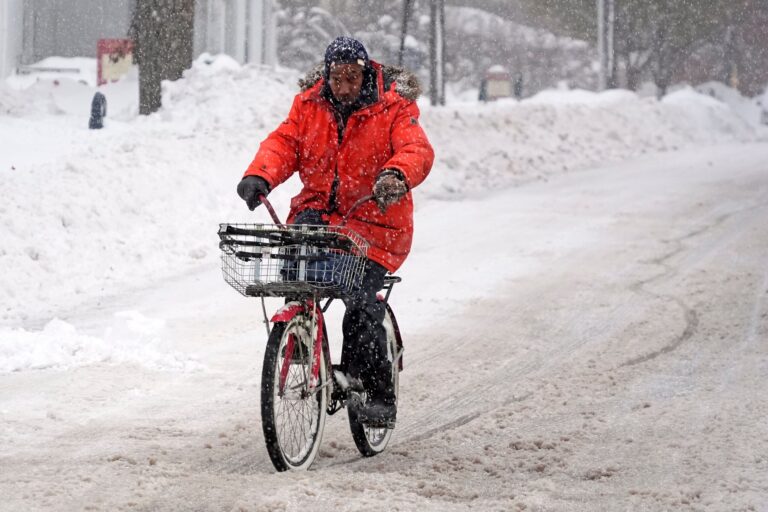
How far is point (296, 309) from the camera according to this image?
16.6 ft

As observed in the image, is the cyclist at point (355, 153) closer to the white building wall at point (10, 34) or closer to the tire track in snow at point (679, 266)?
the tire track in snow at point (679, 266)

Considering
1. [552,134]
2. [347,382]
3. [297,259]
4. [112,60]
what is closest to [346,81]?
[297,259]

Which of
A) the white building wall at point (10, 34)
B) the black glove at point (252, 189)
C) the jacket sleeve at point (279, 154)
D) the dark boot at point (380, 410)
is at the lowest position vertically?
the dark boot at point (380, 410)

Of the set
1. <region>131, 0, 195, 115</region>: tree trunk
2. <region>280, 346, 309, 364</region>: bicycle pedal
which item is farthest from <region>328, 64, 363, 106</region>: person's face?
<region>131, 0, 195, 115</region>: tree trunk

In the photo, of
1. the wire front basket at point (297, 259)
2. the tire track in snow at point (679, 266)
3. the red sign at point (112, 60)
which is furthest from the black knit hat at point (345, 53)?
the red sign at point (112, 60)

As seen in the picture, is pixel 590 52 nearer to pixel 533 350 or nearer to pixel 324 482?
pixel 533 350

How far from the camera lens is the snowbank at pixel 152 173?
400 inches

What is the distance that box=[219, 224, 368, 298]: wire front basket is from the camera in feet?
15.5

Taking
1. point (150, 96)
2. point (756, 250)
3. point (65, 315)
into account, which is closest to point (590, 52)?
point (150, 96)

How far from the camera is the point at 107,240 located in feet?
37.0

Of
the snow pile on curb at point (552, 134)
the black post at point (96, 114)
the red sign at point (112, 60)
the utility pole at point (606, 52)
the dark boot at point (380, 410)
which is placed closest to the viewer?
the dark boot at point (380, 410)

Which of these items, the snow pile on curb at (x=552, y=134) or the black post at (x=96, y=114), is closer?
the black post at (x=96, y=114)

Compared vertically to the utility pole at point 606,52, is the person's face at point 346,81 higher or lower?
lower

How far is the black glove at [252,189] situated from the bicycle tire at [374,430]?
110 centimetres
